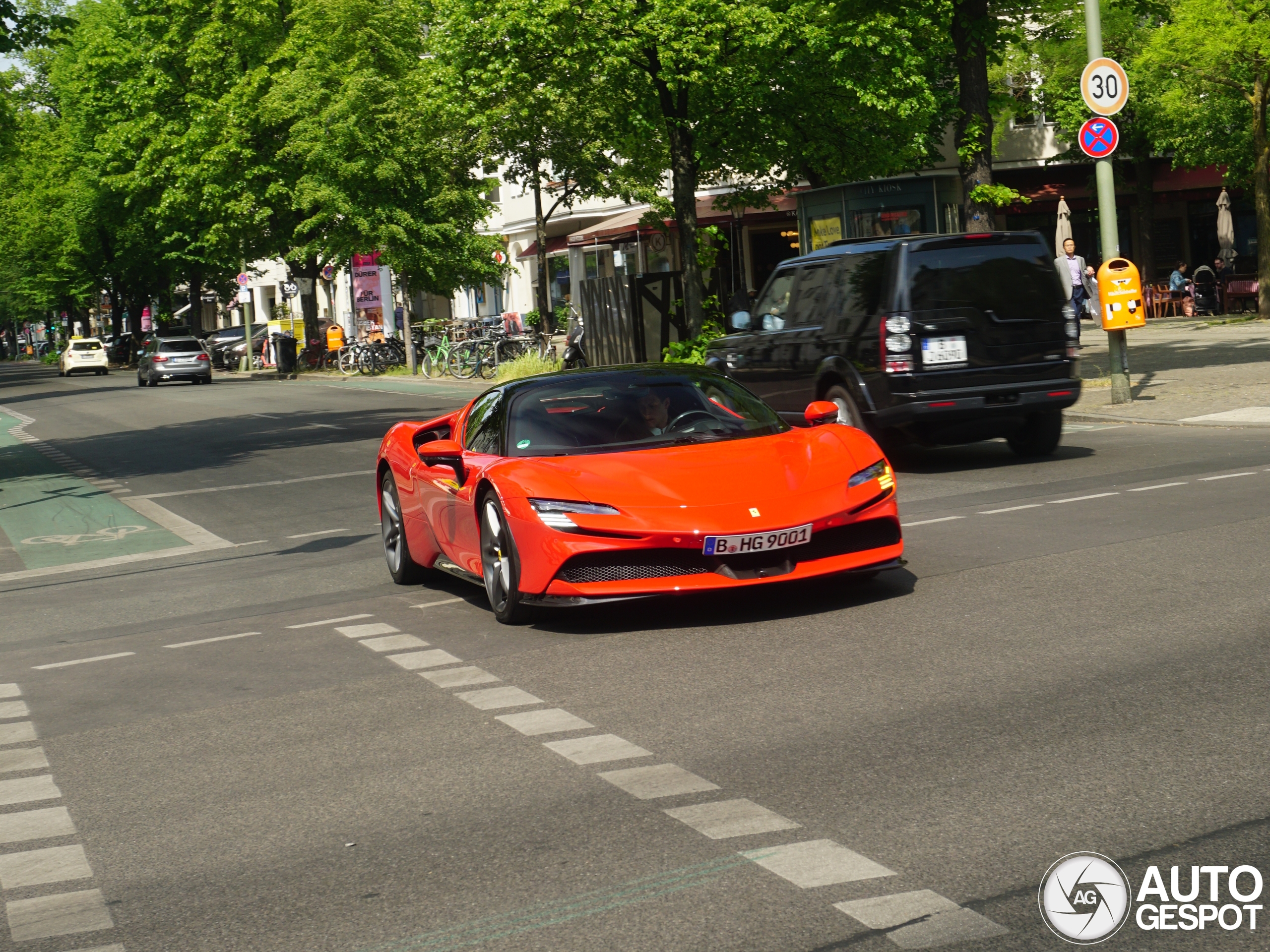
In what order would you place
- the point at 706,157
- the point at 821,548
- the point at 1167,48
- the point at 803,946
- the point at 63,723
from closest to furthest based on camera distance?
the point at 803,946 → the point at 63,723 → the point at 821,548 → the point at 706,157 → the point at 1167,48

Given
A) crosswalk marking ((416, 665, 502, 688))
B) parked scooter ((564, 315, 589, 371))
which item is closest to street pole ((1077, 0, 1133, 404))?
crosswalk marking ((416, 665, 502, 688))

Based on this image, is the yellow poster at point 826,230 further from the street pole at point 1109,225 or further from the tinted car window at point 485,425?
the tinted car window at point 485,425

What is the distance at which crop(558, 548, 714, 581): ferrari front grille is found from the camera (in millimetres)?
7648

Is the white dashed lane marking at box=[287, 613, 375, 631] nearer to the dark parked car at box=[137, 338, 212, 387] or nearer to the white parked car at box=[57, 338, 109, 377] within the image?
the dark parked car at box=[137, 338, 212, 387]

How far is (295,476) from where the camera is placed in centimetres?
1833

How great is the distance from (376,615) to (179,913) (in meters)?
4.84

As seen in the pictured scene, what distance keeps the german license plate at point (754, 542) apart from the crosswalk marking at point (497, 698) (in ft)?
4.20

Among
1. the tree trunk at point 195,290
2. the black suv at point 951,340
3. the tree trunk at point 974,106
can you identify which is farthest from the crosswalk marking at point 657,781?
the tree trunk at point 195,290

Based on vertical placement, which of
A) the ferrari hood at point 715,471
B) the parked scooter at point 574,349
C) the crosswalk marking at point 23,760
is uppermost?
the parked scooter at point 574,349

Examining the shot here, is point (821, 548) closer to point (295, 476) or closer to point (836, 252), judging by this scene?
point (836, 252)

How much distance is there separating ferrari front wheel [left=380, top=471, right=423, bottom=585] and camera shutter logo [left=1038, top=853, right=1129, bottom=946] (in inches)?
253

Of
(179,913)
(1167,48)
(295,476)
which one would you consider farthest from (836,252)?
(1167,48)

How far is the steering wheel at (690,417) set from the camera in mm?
8930

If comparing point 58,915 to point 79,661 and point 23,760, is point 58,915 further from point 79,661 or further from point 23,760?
point 79,661
